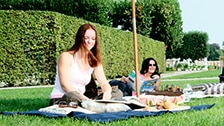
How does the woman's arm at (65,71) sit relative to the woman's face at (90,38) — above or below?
below

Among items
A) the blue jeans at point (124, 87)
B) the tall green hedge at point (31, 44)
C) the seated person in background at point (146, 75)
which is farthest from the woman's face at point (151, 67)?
the tall green hedge at point (31, 44)

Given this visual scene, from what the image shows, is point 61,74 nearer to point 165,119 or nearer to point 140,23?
point 165,119

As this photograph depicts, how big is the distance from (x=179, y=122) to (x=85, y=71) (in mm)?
1782

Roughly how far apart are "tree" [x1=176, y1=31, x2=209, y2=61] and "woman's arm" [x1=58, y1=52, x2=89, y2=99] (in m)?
55.8

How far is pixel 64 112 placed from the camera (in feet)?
18.6

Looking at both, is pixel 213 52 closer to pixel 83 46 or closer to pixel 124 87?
pixel 124 87

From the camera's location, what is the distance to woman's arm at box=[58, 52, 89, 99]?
6184 millimetres

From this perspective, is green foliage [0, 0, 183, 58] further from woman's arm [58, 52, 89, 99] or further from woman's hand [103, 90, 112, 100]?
woman's arm [58, 52, 89, 99]

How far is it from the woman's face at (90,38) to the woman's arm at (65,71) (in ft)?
1.08

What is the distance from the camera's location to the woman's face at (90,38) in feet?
21.1

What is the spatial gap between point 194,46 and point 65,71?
190 ft

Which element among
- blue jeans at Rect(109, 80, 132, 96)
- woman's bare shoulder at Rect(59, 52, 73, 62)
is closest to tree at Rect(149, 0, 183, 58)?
blue jeans at Rect(109, 80, 132, 96)

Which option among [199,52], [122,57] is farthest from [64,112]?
[199,52]

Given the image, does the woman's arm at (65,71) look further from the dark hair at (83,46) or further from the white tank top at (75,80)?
the dark hair at (83,46)
